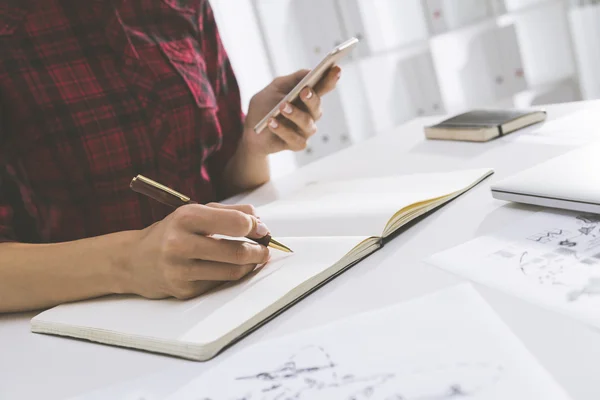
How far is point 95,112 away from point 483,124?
0.61 metres

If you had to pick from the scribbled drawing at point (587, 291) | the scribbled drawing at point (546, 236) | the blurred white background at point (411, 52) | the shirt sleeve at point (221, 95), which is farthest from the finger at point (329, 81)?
the blurred white background at point (411, 52)

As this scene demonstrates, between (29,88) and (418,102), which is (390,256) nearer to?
(29,88)

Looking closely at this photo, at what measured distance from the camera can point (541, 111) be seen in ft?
3.43

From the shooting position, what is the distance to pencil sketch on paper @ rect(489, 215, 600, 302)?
0.47 meters

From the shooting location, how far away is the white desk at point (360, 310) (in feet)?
1.32

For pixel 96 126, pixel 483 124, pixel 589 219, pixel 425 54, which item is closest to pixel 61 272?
pixel 96 126

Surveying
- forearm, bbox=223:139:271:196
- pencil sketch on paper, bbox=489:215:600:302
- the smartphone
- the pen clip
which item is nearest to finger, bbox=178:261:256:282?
the pen clip

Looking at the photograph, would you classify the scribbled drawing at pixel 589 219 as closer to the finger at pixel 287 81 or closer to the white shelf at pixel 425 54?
the finger at pixel 287 81

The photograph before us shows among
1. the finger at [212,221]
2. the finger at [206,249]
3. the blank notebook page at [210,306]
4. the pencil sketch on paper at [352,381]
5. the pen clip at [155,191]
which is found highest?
the pen clip at [155,191]

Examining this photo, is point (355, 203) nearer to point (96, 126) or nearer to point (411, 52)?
point (96, 126)

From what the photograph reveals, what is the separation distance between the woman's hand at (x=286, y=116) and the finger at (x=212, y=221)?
40 centimetres

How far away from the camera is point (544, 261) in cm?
51

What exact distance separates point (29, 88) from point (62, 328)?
1.36ft

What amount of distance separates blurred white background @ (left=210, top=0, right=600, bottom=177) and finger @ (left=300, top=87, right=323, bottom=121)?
5.34 feet
